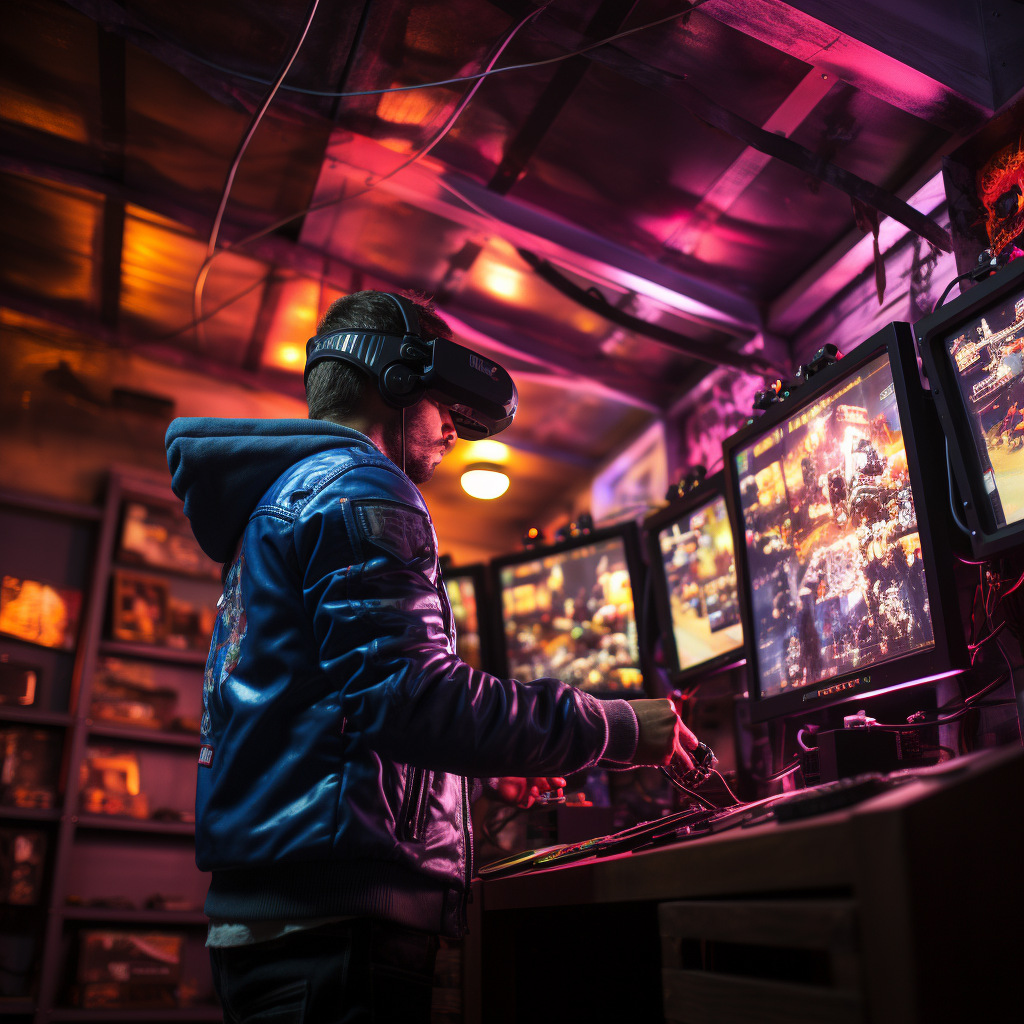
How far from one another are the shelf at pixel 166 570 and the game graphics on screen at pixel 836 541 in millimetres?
3607

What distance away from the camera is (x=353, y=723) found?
116cm

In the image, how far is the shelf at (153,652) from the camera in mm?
4410

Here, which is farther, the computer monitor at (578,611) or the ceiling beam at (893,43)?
the computer monitor at (578,611)

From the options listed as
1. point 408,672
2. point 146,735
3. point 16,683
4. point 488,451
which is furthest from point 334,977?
point 488,451

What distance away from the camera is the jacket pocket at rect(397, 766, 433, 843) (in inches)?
46.3

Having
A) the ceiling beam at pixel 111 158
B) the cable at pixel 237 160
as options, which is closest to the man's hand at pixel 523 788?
the cable at pixel 237 160

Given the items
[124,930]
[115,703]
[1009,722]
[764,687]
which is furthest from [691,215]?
[124,930]

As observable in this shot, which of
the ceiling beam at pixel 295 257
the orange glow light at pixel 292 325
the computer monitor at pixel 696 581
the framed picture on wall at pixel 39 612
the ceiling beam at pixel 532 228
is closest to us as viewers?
the computer monitor at pixel 696 581

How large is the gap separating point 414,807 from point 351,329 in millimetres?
932

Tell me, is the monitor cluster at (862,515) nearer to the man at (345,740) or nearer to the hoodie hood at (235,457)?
the man at (345,740)

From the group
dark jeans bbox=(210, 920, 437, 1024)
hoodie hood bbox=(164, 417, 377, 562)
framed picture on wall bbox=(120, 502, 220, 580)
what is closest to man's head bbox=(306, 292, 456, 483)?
hoodie hood bbox=(164, 417, 377, 562)

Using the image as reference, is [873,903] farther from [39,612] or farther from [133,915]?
[39,612]

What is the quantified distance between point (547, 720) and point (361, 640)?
28 cm

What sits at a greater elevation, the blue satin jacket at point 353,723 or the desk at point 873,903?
the blue satin jacket at point 353,723
